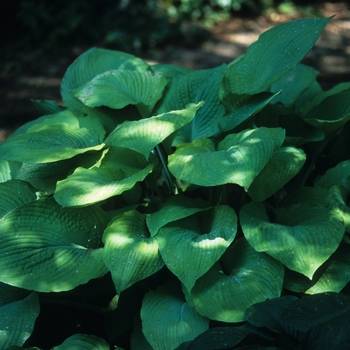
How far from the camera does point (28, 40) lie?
6.58 m

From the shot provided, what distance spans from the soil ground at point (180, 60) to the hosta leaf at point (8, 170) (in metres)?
2.19

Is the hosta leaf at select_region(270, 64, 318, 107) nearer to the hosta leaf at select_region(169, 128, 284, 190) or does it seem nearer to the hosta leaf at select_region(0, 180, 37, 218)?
the hosta leaf at select_region(169, 128, 284, 190)

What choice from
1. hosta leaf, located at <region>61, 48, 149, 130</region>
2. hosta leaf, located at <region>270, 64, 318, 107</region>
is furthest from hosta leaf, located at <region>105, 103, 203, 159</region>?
hosta leaf, located at <region>270, 64, 318, 107</region>

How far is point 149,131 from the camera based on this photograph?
7.54 ft

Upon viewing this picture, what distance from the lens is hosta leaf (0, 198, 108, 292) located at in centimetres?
216

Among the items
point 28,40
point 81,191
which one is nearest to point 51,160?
point 81,191

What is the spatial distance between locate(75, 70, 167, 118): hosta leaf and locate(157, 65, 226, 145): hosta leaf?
0.25 ft

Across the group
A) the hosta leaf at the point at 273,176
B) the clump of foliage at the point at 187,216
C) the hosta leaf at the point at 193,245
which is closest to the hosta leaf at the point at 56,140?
the clump of foliage at the point at 187,216

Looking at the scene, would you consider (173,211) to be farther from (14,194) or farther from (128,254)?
(14,194)

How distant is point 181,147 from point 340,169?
71 centimetres

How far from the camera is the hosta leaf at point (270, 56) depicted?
2.59 metres

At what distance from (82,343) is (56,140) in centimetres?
90

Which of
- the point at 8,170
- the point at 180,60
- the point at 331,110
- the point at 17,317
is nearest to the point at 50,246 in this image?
the point at 17,317

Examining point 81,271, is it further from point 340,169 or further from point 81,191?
point 340,169
